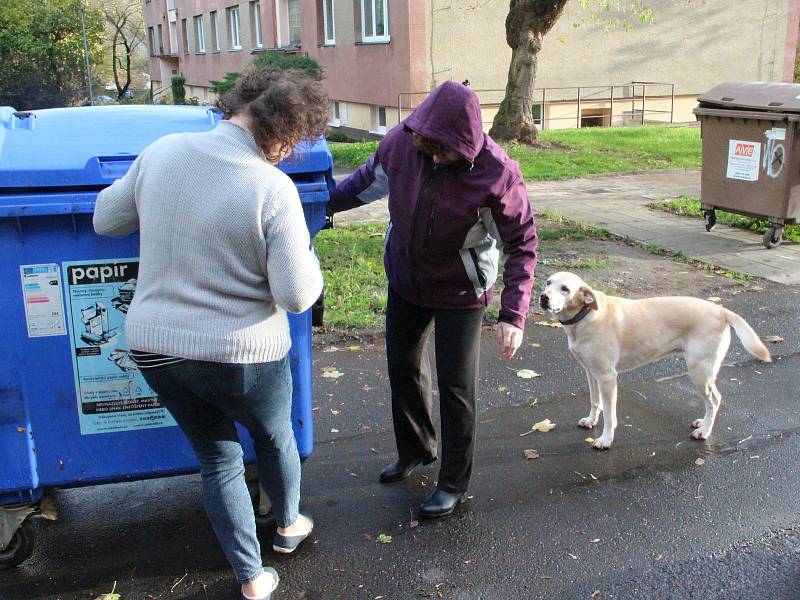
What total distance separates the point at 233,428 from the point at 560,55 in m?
17.3

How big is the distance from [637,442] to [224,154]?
2682 millimetres

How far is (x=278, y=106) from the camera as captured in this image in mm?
2312

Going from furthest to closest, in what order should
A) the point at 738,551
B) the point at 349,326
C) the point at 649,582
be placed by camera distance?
the point at 349,326 → the point at 738,551 → the point at 649,582

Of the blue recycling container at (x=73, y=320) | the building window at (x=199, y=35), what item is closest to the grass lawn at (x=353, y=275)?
the blue recycling container at (x=73, y=320)

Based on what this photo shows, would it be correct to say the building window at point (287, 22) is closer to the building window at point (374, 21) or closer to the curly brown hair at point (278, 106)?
the building window at point (374, 21)

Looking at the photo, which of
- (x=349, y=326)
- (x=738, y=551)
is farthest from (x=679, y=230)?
(x=738, y=551)

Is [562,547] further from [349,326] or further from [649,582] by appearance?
[349,326]

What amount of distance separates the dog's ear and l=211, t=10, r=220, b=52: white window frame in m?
28.5

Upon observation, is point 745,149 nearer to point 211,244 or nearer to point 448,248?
point 448,248

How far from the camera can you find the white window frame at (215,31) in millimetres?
29712

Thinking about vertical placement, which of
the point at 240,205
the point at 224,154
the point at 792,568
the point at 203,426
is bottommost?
the point at 792,568

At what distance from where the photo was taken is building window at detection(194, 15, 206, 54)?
32.3m

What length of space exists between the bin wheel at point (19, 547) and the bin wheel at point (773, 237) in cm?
692

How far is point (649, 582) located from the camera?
2.91m
